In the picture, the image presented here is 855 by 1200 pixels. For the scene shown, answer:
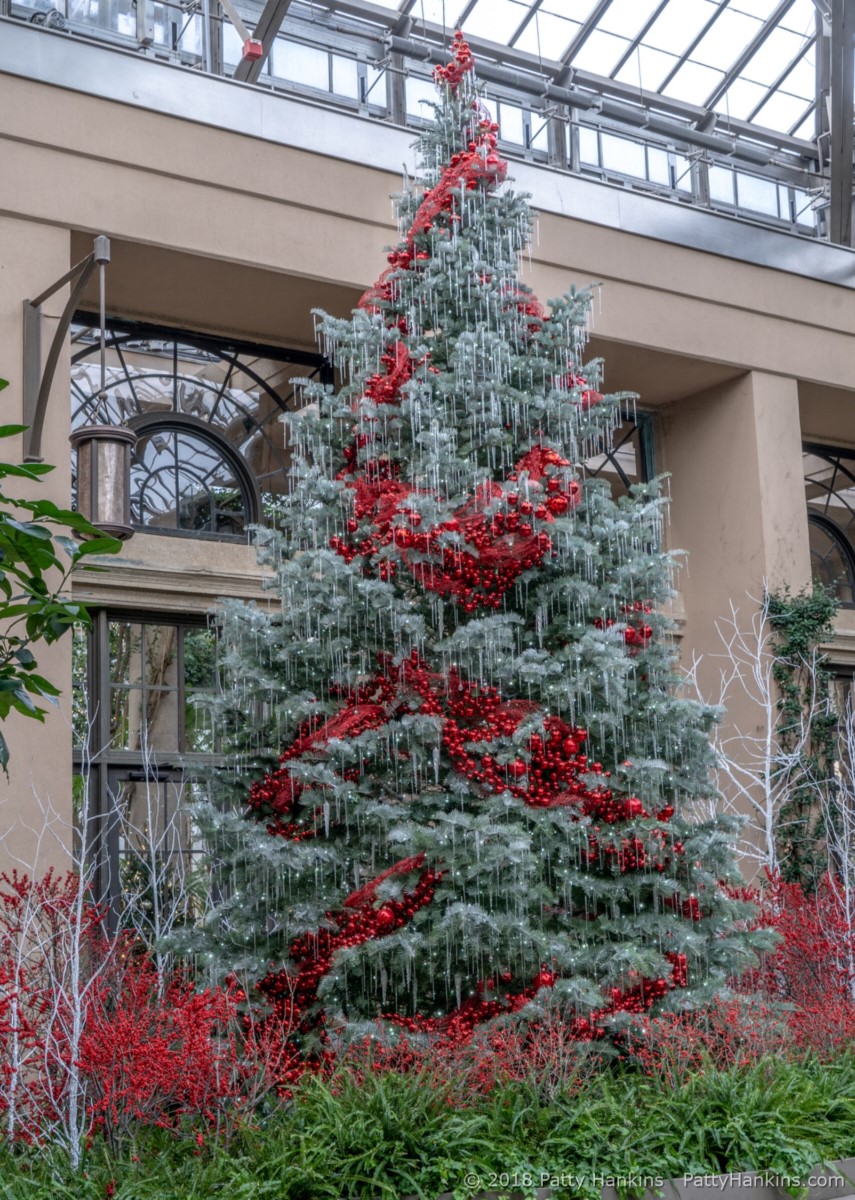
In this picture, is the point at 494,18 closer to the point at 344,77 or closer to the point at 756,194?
the point at 344,77

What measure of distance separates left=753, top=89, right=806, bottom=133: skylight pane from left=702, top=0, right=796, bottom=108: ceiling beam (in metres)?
0.62

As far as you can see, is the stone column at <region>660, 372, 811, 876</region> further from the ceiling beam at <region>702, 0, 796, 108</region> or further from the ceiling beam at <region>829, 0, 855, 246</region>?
the ceiling beam at <region>702, 0, 796, 108</region>

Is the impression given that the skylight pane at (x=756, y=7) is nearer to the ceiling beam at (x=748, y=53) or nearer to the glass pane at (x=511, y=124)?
the ceiling beam at (x=748, y=53)

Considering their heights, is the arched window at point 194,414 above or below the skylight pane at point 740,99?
below

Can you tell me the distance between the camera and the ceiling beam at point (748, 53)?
56.6 ft

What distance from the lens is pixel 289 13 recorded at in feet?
49.6

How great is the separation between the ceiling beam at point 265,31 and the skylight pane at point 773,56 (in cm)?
652

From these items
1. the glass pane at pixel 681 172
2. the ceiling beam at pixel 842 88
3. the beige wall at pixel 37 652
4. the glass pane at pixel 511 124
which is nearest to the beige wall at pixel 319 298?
the beige wall at pixel 37 652

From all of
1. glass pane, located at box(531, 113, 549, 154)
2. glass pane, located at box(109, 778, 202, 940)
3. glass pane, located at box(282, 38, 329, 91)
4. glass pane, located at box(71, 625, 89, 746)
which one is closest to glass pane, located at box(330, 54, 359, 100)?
glass pane, located at box(282, 38, 329, 91)

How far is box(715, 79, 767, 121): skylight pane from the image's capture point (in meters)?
17.6

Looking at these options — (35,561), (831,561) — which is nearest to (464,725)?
(35,561)

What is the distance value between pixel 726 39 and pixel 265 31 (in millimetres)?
6375

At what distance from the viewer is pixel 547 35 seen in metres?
16.6

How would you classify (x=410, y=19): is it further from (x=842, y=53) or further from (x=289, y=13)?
(x=842, y=53)
